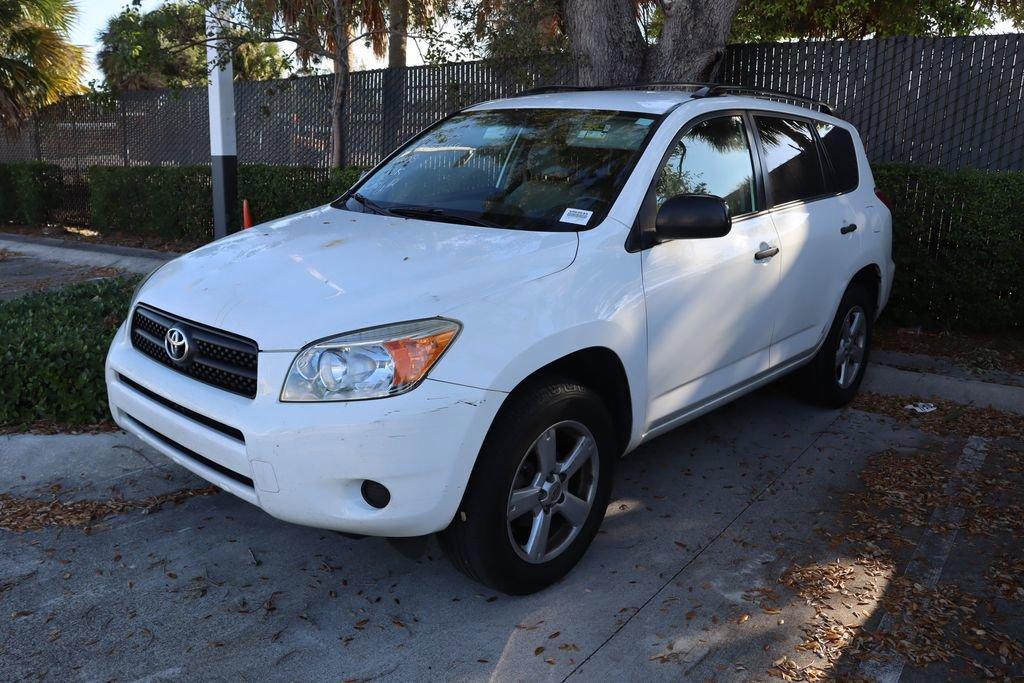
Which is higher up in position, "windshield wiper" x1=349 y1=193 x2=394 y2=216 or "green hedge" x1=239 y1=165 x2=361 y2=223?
"windshield wiper" x1=349 y1=193 x2=394 y2=216

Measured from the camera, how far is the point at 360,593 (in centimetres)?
350

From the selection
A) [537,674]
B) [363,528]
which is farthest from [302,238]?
[537,674]

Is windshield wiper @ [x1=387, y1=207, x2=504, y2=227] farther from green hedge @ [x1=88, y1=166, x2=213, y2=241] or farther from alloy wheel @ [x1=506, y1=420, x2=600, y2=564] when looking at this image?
green hedge @ [x1=88, y1=166, x2=213, y2=241]

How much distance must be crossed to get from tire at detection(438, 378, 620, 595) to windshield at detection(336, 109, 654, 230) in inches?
32.5

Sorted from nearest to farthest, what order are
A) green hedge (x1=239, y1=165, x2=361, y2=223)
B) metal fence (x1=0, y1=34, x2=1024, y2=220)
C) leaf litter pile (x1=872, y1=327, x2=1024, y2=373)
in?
leaf litter pile (x1=872, y1=327, x2=1024, y2=373)
metal fence (x1=0, y1=34, x2=1024, y2=220)
green hedge (x1=239, y1=165, x2=361, y2=223)

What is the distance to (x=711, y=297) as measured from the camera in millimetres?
4117

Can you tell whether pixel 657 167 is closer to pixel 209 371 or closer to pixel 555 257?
pixel 555 257

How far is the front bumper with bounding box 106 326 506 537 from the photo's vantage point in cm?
293

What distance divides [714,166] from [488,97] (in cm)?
627

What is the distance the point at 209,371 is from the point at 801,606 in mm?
2323

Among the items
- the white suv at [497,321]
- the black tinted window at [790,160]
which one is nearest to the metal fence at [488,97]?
the black tinted window at [790,160]

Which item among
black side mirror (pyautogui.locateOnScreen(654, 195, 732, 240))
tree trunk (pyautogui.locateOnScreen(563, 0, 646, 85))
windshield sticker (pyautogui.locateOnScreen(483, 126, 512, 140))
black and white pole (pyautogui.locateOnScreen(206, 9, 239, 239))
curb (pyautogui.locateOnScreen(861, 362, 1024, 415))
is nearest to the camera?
black side mirror (pyautogui.locateOnScreen(654, 195, 732, 240))

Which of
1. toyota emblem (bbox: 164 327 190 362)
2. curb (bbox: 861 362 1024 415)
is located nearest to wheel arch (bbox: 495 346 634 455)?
toyota emblem (bbox: 164 327 190 362)

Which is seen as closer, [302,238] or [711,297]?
[302,238]
